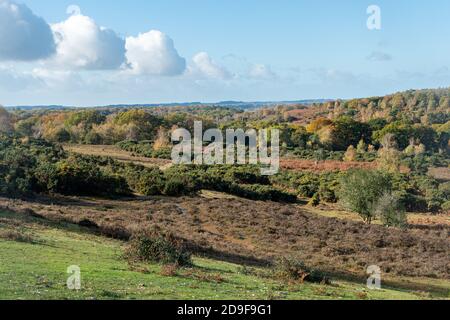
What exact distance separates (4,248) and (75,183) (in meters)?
28.9

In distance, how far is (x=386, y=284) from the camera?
20.7 m

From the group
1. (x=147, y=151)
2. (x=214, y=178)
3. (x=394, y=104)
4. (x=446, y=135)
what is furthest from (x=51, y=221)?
(x=394, y=104)

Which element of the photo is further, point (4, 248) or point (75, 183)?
point (75, 183)

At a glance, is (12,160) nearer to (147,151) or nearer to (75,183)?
(75,183)

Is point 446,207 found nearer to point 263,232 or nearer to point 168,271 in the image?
point 263,232

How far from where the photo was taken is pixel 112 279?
1302 centimetres

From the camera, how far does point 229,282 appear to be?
14758 mm

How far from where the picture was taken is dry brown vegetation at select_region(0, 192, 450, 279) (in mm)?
25328

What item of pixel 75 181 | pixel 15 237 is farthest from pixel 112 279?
pixel 75 181

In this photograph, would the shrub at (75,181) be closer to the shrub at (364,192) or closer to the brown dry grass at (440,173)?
the shrub at (364,192)
